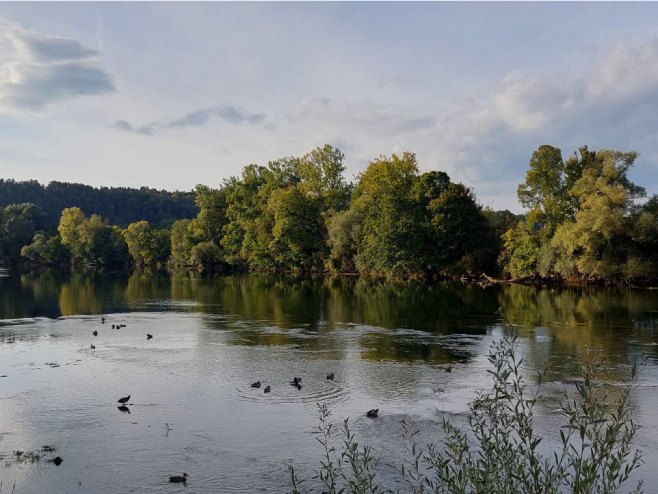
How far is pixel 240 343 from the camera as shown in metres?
31.2

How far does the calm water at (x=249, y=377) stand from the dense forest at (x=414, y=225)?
13.4 meters

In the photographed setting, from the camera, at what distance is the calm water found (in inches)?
589

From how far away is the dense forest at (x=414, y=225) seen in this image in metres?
61.6

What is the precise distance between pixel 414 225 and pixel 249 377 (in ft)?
179

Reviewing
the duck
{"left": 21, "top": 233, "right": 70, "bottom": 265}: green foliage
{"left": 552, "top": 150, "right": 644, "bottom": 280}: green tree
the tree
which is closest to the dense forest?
{"left": 552, "top": 150, "right": 644, "bottom": 280}: green tree

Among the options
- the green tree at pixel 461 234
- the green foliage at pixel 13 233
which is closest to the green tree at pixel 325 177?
the green tree at pixel 461 234

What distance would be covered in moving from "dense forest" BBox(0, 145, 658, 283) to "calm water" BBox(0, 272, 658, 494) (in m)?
13.4

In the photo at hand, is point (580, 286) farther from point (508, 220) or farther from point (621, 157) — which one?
point (508, 220)

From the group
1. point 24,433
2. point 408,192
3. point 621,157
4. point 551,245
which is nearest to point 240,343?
point 24,433

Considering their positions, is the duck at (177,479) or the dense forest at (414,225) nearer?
the duck at (177,479)

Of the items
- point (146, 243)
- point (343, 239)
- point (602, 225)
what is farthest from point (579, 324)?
point (146, 243)

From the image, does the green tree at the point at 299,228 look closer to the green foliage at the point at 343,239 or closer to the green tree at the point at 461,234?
the green foliage at the point at 343,239

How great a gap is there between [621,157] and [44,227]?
506 ft

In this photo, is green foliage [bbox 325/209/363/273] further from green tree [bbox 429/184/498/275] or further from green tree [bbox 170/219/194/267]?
green tree [bbox 170/219/194/267]
